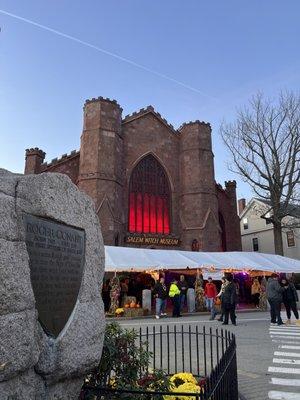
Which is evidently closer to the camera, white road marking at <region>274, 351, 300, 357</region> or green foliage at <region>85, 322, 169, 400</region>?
green foliage at <region>85, 322, 169, 400</region>

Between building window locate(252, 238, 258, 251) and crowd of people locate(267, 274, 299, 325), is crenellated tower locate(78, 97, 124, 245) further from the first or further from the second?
building window locate(252, 238, 258, 251)

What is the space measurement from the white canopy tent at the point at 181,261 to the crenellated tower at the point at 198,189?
6.16m

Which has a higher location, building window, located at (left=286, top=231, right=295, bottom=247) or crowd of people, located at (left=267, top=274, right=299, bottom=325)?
building window, located at (left=286, top=231, right=295, bottom=247)

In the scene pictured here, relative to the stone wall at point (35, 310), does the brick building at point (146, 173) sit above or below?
above

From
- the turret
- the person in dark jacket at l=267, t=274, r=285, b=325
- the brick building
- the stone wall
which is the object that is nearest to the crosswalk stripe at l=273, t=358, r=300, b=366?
the stone wall

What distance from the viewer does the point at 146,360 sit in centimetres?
473

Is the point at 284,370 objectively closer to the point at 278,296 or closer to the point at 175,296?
the point at 278,296

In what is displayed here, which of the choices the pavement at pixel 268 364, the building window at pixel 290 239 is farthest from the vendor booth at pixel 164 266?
the building window at pixel 290 239

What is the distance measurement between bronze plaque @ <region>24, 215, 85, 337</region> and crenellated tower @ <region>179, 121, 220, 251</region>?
26765 mm

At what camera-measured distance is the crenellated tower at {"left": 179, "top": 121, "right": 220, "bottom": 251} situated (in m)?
30.9

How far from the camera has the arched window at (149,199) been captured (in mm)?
31422

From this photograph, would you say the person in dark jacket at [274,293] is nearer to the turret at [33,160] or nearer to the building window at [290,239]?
the turret at [33,160]

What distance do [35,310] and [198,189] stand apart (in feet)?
95.2

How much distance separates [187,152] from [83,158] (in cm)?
891
